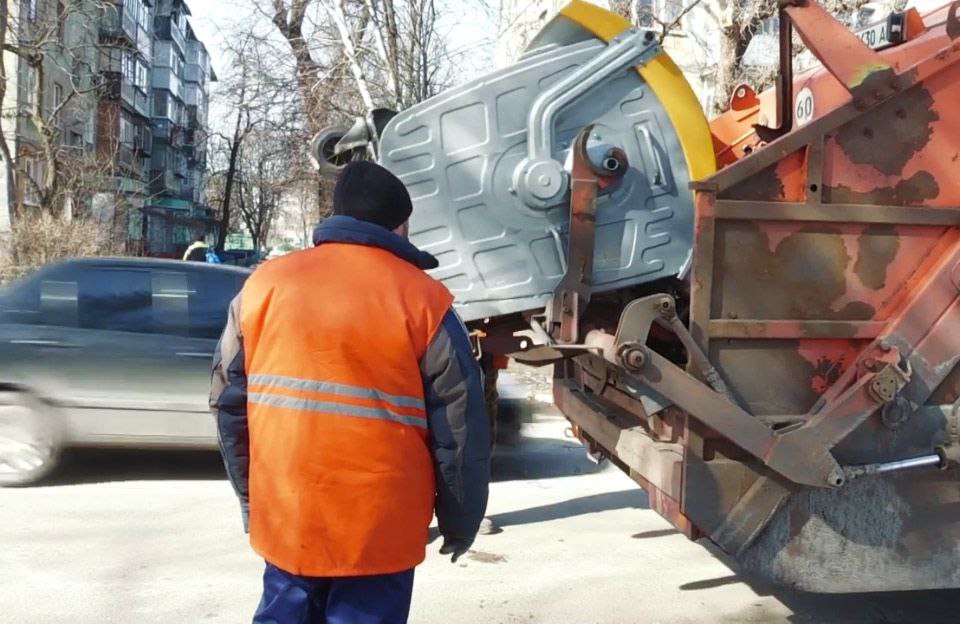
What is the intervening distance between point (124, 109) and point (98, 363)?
47.6 metres

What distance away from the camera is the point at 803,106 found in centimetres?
452

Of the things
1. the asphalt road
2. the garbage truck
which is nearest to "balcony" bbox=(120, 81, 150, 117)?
the asphalt road

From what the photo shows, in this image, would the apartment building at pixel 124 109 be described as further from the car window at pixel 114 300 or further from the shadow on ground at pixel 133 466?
the car window at pixel 114 300

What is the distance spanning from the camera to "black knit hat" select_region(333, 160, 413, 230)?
2602 mm

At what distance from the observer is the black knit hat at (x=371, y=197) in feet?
8.54

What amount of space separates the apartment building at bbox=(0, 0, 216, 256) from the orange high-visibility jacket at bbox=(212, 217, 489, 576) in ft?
61.5

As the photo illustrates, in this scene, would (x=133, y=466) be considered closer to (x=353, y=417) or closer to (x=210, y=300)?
(x=210, y=300)

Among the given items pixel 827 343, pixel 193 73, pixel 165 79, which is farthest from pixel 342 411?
pixel 193 73

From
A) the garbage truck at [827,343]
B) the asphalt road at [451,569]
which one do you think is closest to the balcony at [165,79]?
the asphalt road at [451,569]

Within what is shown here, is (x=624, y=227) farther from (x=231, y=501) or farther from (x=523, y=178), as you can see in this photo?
(x=231, y=501)

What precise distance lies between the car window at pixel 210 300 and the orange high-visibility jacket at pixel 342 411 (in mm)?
4732

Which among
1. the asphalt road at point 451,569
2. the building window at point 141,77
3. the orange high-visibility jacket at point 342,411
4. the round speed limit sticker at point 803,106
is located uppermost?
the building window at point 141,77

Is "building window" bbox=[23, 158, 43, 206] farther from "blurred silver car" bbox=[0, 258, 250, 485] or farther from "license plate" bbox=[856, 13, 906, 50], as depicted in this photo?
"license plate" bbox=[856, 13, 906, 50]

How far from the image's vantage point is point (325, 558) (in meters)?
2.44
